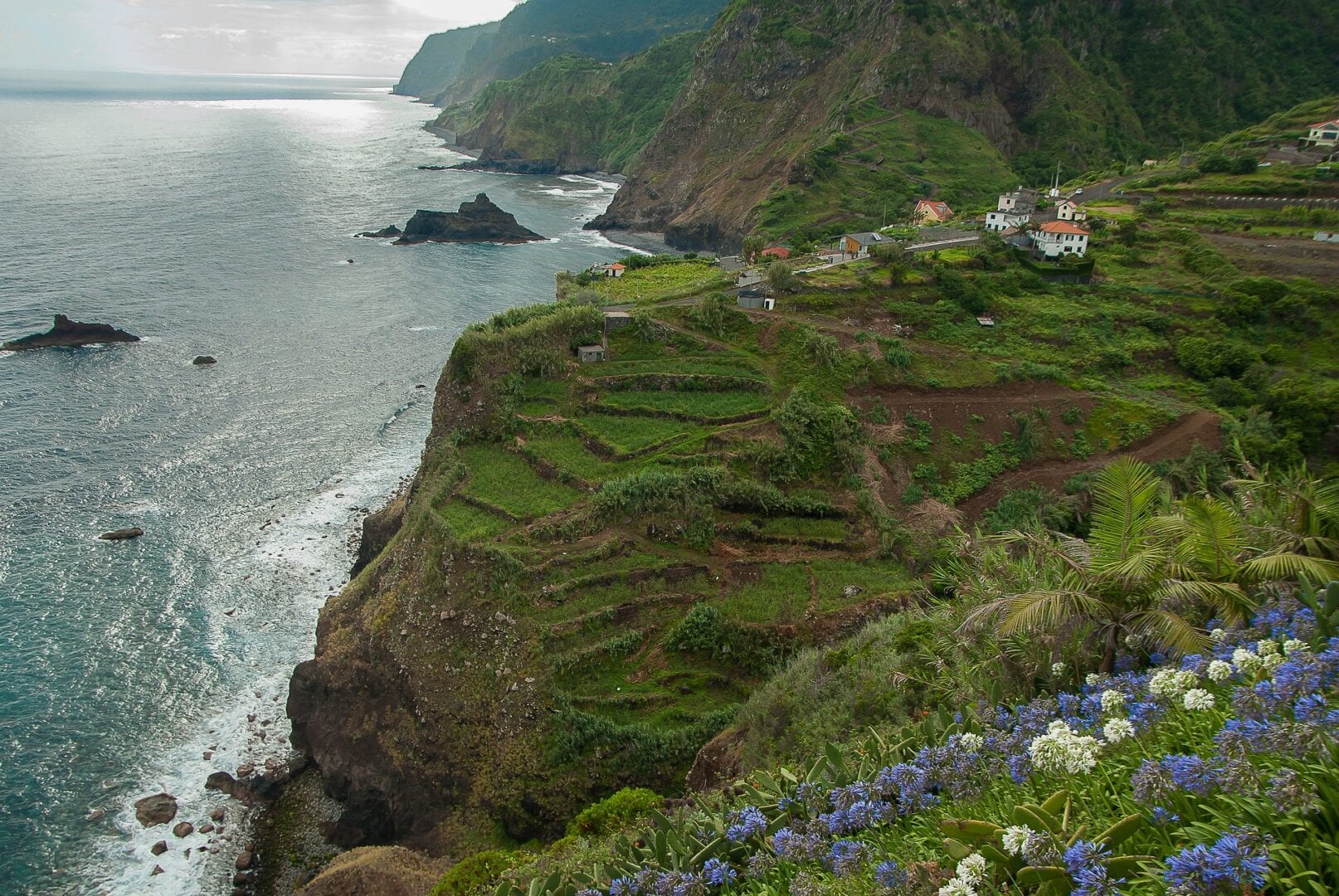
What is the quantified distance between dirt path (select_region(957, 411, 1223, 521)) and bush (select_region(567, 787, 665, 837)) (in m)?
23.0

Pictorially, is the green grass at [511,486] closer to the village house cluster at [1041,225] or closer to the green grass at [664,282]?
the green grass at [664,282]

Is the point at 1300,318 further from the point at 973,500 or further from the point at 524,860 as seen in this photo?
the point at 524,860

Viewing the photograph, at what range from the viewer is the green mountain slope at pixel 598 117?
170000 mm

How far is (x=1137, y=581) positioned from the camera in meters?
9.06

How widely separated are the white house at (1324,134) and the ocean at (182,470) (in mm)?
71887

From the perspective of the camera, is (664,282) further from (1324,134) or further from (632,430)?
(1324,134)

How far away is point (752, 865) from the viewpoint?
8633 mm

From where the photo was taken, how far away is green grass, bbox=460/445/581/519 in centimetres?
3441

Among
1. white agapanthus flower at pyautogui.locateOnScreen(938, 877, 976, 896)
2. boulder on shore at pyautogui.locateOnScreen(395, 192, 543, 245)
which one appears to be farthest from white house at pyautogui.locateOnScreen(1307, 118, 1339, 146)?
white agapanthus flower at pyautogui.locateOnScreen(938, 877, 976, 896)

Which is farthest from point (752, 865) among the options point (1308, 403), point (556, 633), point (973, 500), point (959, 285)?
point (959, 285)

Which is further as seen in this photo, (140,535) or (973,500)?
(140,535)

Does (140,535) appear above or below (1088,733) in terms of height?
below

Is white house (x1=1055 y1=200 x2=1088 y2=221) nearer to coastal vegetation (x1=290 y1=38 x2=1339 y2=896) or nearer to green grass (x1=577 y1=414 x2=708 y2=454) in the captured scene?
coastal vegetation (x1=290 y1=38 x2=1339 y2=896)

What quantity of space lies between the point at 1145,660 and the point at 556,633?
23.0 metres
